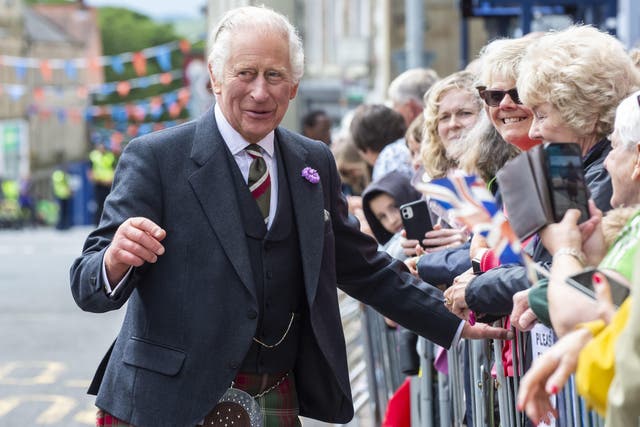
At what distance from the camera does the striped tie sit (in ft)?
13.3

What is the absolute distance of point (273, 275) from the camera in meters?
3.97

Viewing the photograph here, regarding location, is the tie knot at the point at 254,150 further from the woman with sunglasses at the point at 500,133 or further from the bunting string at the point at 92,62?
the bunting string at the point at 92,62

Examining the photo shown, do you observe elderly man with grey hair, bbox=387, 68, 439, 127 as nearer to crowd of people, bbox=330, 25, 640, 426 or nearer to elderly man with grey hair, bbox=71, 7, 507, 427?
crowd of people, bbox=330, 25, 640, 426

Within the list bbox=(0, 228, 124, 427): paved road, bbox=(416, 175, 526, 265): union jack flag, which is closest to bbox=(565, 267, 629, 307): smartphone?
bbox=(416, 175, 526, 265): union jack flag

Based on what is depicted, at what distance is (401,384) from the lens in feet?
23.0

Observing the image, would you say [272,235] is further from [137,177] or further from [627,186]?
[627,186]

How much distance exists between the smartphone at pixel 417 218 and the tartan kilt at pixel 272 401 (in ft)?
4.73

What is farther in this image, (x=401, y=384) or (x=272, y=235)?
(x=401, y=384)

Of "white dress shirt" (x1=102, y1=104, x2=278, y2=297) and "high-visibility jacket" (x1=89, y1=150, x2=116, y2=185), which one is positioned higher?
"white dress shirt" (x1=102, y1=104, x2=278, y2=297)

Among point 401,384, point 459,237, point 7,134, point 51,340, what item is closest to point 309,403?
point 459,237

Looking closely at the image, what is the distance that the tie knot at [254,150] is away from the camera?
409 cm

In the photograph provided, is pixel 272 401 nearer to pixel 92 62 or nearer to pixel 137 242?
pixel 137 242

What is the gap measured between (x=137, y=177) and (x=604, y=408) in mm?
1759

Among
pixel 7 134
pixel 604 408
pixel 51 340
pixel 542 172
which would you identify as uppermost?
pixel 542 172
